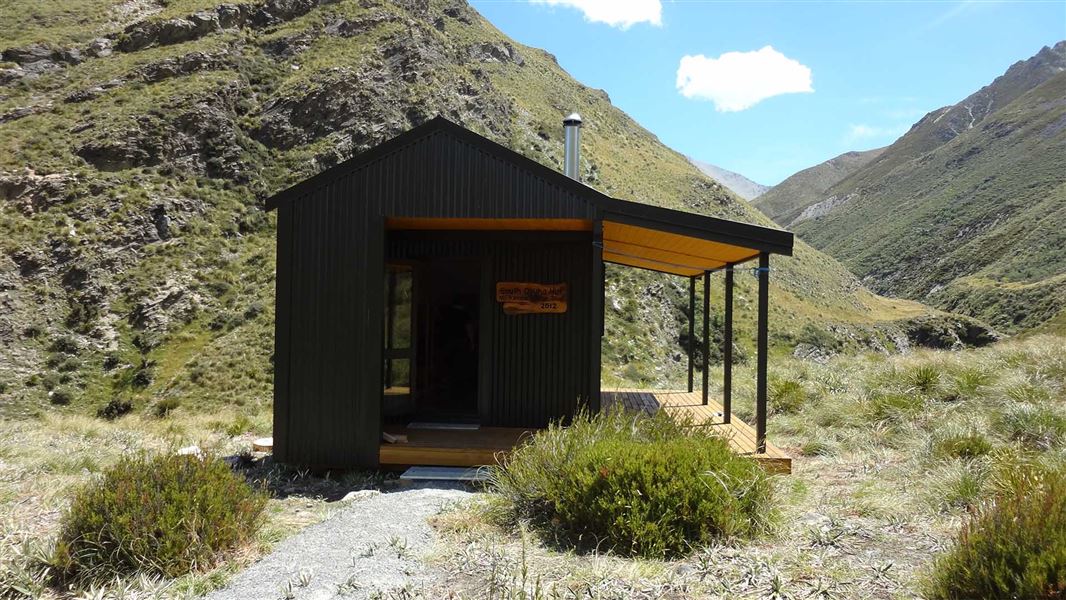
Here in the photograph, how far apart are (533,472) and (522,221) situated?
3248 millimetres

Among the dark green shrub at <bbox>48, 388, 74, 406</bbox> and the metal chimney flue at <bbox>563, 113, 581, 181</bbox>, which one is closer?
the metal chimney flue at <bbox>563, 113, 581, 181</bbox>

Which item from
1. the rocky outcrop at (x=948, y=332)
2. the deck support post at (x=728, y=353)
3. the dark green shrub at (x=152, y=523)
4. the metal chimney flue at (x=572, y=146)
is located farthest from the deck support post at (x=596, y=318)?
the rocky outcrop at (x=948, y=332)

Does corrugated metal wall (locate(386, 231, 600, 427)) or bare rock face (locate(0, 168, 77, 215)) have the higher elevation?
bare rock face (locate(0, 168, 77, 215))

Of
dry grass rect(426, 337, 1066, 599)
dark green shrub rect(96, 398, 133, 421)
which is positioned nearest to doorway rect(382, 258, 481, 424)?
dry grass rect(426, 337, 1066, 599)

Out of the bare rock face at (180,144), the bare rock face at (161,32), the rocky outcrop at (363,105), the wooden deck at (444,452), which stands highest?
the bare rock face at (161,32)

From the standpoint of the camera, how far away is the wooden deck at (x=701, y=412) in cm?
711

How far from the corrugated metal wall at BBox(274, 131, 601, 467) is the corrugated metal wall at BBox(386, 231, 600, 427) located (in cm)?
116

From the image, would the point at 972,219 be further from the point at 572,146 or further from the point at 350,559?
the point at 350,559

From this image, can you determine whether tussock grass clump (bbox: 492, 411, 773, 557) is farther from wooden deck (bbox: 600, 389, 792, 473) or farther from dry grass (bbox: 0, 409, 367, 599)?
dry grass (bbox: 0, 409, 367, 599)

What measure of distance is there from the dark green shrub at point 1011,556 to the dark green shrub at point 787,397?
723 centimetres

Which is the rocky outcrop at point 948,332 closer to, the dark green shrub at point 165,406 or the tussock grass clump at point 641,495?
the tussock grass clump at point 641,495

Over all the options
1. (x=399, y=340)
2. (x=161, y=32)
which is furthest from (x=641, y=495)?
(x=161, y=32)

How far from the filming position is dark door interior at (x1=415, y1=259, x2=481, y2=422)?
9.87m

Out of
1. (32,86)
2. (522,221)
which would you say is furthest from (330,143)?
(522,221)
